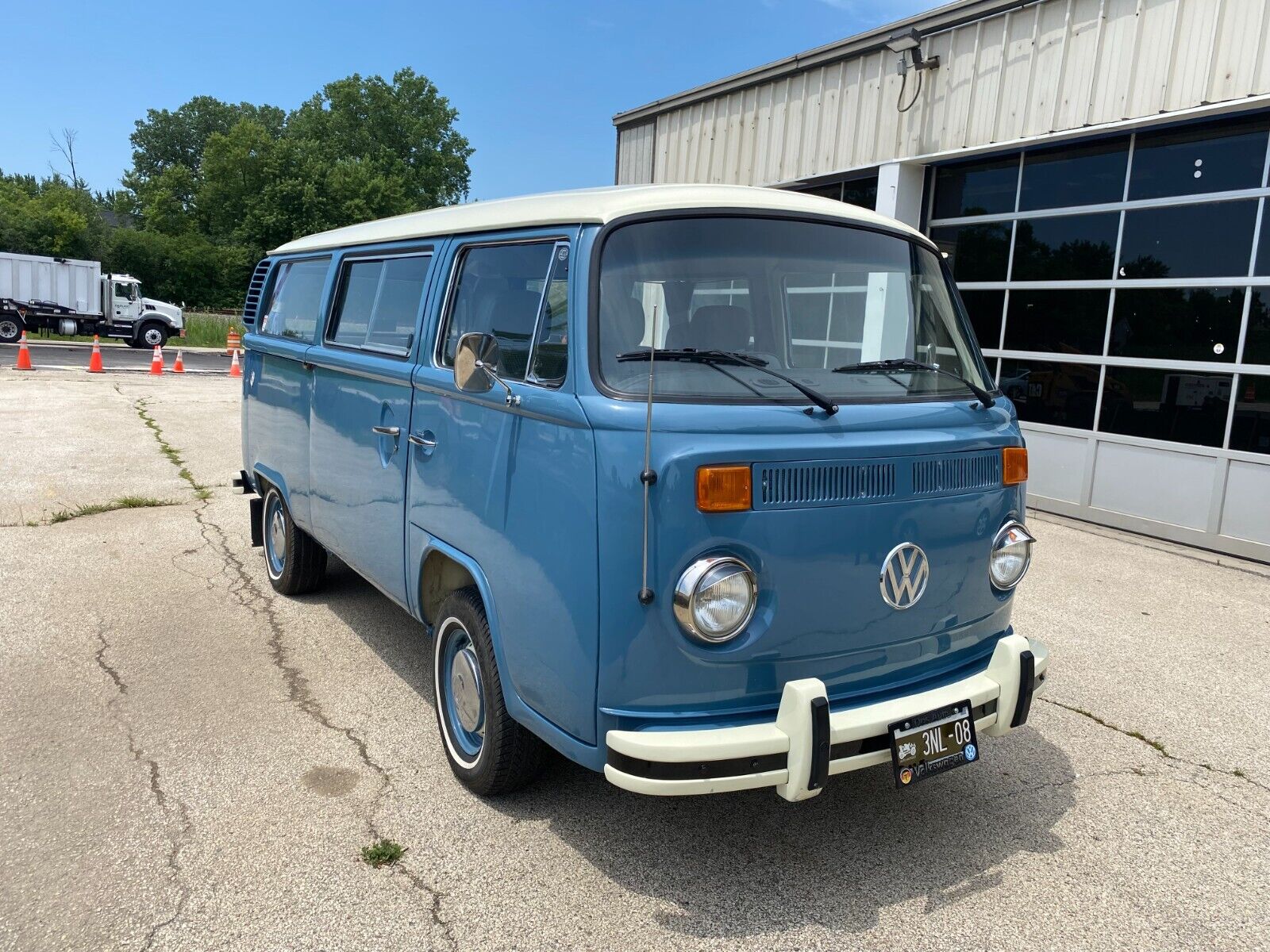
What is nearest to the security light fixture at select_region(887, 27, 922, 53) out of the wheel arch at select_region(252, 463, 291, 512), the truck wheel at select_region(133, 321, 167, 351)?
the wheel arch at select_region(252, 463, 291, 512)

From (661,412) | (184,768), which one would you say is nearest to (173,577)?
(184,768)

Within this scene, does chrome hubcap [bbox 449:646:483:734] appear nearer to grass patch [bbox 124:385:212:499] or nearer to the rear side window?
the rear side window

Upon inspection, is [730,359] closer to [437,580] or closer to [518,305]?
[518,305]

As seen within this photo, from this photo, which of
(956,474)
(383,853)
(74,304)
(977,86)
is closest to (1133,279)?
(977,86)

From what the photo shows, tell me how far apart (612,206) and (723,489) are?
1.00 m

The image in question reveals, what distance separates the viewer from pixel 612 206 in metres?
2.97

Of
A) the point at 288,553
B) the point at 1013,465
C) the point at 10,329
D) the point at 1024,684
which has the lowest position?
the point at 288,553

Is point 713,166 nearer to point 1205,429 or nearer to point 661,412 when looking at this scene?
point 1205,429

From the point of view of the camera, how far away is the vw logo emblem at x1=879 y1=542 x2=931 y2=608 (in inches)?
116

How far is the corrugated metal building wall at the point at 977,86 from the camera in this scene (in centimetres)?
766

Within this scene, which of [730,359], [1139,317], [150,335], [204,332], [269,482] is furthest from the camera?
[204,332]

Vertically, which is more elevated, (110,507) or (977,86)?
(977,86)

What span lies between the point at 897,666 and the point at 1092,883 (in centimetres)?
96

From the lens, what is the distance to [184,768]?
12.0 feet
